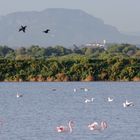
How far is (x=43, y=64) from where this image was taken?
7538 cm

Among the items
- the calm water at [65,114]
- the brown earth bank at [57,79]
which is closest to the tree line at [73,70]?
the brown earth bank at [57,79]

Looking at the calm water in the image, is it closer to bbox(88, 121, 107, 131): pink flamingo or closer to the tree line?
bbox(88, 121, 107, 131): pink flamingo

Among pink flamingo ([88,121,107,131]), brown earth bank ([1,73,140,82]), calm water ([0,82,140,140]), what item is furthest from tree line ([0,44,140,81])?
pink flamingo ([88,121,107,131])

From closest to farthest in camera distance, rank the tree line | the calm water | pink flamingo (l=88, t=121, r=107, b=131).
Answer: the calm water, pink flamingo (l=88, t=121, r=107, b=131), the tree line

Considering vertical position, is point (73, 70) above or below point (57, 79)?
above

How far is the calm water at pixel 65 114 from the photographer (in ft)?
90.7

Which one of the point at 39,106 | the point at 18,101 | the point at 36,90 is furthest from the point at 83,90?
the point at 39,106

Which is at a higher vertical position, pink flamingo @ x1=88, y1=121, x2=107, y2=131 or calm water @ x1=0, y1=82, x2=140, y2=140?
pink flamingo @ x1=88, y1=121, x2=107, y2=131

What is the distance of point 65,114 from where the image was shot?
3612cm

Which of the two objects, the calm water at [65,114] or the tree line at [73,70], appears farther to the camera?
the tree line at [73,70]

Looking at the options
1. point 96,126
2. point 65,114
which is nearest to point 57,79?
point 65,114

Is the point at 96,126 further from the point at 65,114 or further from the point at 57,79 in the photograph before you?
the point at 57,79

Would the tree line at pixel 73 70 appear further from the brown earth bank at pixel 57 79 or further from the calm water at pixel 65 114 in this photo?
the calm water at pixel 65 114

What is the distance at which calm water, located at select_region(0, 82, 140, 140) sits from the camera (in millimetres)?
27656
